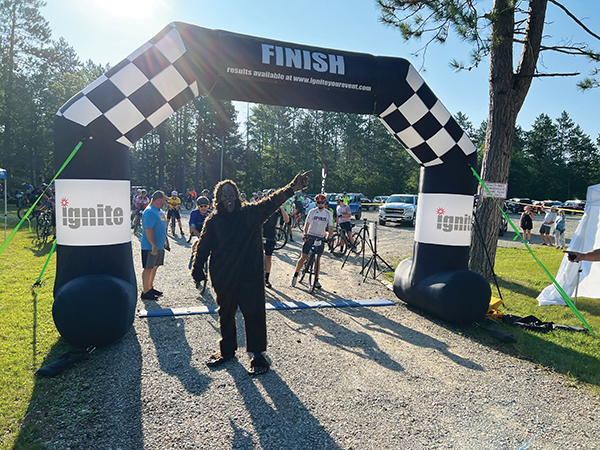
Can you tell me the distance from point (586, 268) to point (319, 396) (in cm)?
640

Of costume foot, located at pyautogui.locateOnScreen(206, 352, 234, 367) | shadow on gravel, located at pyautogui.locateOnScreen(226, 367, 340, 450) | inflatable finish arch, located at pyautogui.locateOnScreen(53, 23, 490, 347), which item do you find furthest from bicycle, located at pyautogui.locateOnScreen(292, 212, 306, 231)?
shadow on gravel, located at pyautogui.locateOnScreen(226, 367, 340, 450)

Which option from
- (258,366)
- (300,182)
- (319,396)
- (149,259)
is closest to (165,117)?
(300,182)

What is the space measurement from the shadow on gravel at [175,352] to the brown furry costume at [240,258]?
0.61m

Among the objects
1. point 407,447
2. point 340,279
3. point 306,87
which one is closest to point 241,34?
point 306,87

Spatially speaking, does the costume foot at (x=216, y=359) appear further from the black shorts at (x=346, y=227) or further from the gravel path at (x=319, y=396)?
the black shorts at (x=346, y=227)

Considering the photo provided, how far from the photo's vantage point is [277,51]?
4.69m

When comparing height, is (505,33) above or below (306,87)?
above

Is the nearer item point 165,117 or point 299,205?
point 165,117

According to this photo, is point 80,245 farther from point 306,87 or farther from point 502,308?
point 502,308

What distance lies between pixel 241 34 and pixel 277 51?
0.50m

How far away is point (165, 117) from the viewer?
4.72 m

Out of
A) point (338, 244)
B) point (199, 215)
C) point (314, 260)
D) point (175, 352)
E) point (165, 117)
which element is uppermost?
point (165, 117)

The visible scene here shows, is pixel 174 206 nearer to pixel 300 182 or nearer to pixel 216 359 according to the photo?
pixel 216 359

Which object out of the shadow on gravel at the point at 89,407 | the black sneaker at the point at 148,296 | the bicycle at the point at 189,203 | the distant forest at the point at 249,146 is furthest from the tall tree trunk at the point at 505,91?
the distant forest at the point at 249,146
